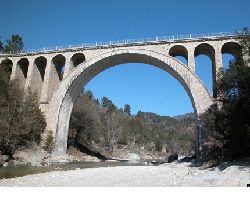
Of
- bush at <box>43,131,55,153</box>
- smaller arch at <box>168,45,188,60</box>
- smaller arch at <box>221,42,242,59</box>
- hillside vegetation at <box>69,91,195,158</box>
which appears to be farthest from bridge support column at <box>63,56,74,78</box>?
smaller arch at <box>221,42,242,59</box>

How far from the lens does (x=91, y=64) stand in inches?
1468

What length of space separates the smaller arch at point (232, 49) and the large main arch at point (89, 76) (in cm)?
532

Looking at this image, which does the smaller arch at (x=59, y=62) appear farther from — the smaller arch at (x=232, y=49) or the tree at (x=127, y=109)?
the tree at (x=127, y=109)

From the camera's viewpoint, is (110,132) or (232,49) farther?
(110,132)

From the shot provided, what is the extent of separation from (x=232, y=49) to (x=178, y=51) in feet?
21.6

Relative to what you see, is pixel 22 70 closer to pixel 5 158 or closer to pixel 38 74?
pixel 38 74

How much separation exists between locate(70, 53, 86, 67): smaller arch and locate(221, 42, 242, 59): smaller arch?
18471 millimetres

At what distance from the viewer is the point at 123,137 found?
77438mm

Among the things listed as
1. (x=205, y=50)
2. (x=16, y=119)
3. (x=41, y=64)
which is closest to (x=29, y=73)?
(x=41, y=64)

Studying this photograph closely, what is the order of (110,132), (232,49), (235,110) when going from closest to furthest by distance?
(235,110), (232,49), (110,132)

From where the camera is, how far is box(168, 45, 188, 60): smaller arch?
115 feet

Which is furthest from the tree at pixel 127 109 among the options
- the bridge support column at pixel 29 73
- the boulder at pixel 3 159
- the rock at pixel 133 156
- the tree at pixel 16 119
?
the boulder at pixel 3 159

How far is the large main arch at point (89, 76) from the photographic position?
3447cm

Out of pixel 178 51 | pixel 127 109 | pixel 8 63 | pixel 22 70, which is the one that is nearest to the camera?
pixel 178 51
